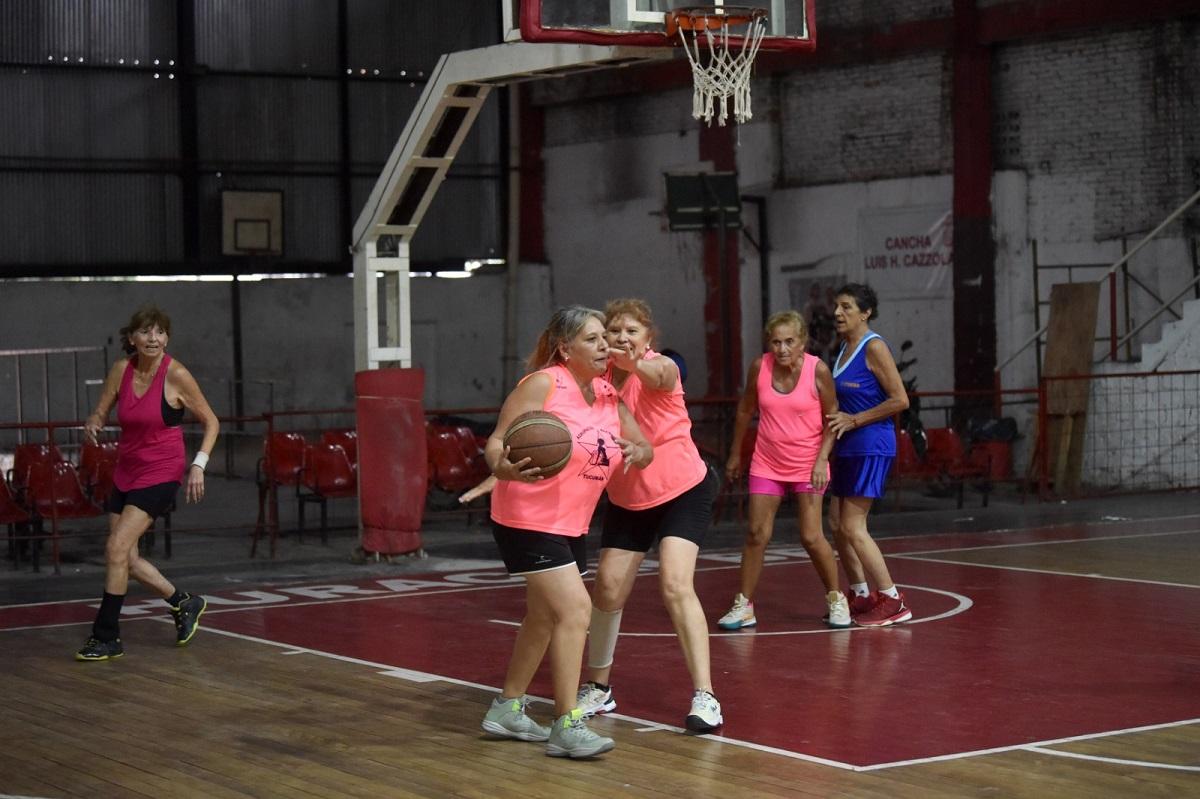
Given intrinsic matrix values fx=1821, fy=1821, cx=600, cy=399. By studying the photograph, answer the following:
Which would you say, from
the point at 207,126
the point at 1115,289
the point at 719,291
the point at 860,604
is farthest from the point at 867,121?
the point at 860,604

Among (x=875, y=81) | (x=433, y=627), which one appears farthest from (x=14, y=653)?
(x=875, y=81)

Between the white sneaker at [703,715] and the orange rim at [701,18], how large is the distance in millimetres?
5757

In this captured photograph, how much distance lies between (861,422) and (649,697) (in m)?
2.60

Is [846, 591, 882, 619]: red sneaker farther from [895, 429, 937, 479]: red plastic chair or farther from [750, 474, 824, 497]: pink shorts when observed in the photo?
[895, 429, 937, 479]: red plastic chair

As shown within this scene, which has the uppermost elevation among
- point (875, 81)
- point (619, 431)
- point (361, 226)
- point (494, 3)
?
point (494, 3)

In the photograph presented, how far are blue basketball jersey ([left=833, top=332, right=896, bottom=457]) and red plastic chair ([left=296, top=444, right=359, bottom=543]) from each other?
24.0ft

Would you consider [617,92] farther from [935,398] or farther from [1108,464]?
[1108,464]

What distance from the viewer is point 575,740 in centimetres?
767

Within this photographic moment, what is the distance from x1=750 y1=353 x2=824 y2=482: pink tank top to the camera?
36.2ft

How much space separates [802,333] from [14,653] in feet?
16.9

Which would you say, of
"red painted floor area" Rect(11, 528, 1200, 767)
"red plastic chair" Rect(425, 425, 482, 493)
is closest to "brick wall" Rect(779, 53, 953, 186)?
"red plastic chair" Rect(425, 425, 482, 493)

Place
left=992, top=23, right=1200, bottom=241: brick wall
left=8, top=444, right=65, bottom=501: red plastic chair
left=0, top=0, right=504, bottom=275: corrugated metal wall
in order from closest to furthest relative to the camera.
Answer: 1. left=8, top=444, right=65, bottom=501: red plastic chair
2. left=992, top=23, right=1200, bottom=241: brick wall
3. left=0, top=0, right=504, bottom=275: corrugated metal wall

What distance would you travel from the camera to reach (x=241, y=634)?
1163 centimetres

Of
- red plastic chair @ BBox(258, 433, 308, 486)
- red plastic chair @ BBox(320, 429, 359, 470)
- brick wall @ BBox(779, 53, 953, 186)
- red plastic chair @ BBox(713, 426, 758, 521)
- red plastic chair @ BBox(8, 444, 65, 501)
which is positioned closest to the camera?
red plastic chair @ BBox(8, 444, 65, 501)
